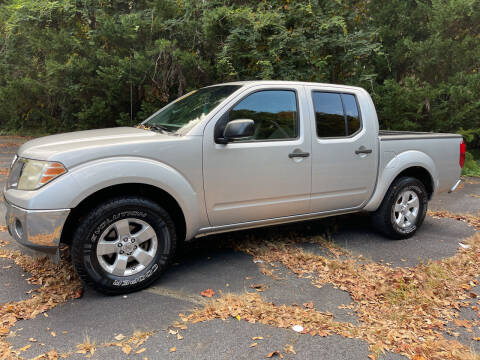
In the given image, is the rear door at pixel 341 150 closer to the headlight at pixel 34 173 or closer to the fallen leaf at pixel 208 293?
the fallen leaf at pixel 208 293

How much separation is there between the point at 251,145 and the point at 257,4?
5.98m

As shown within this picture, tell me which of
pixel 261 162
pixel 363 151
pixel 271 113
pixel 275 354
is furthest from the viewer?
pixel 363 151

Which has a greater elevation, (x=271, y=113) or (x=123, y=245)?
(x=271, y=113)

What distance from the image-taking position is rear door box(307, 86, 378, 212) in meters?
4.18

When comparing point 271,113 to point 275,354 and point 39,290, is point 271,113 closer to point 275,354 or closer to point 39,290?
point 275,354

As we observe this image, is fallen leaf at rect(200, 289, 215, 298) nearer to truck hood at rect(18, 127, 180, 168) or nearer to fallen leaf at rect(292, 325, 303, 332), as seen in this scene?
fallen leaf at rect(292, 325, 303, 332)

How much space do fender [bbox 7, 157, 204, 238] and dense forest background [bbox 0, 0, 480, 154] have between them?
197 inches

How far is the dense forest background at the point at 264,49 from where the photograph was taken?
27.0 feet

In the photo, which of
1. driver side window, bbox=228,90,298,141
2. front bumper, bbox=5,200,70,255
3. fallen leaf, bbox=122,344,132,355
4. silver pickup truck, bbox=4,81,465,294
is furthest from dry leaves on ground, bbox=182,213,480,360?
driver side window, bbox=228,90,298,141

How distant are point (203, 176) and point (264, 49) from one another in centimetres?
565

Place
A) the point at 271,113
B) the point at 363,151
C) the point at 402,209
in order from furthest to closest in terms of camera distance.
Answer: the point at 402,209 < the point at 363,151 < the point at 271,113

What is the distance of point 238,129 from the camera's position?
3.43 m

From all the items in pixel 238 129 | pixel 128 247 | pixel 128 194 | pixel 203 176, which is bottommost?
pixel 128 247

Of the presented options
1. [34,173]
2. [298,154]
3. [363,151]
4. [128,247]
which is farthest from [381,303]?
[34,173]
